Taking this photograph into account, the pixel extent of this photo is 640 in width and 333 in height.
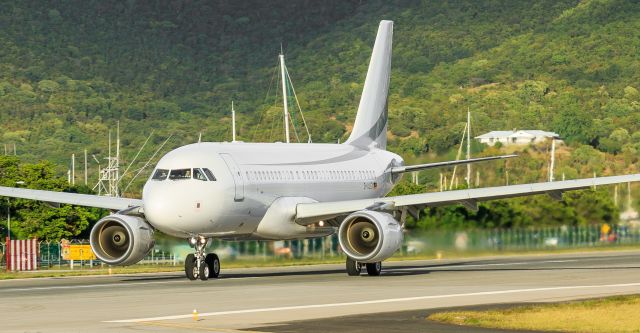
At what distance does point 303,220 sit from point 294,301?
14.4 metres

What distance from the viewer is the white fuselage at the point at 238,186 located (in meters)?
41.7

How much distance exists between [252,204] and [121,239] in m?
4.60

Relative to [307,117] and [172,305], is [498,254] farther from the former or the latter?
[307,117]

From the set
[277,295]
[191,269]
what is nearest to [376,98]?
[191,269]

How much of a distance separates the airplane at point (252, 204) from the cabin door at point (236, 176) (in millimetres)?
45

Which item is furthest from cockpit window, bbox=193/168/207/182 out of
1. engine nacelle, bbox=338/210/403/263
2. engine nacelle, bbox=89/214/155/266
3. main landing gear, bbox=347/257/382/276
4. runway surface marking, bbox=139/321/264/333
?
runway surface marking, bbox=139/321/264/333

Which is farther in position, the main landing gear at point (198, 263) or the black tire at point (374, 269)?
the black tire at point (374, 269)

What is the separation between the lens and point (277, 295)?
34.8 m

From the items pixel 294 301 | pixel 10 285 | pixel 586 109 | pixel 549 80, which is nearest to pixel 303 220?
pixel 10 285

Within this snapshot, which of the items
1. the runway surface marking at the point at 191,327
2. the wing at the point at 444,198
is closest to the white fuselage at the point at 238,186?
the wing at the point at 444,198

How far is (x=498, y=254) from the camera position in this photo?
62.3 meters

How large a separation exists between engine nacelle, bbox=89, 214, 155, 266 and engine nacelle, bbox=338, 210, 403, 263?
21.3 ft

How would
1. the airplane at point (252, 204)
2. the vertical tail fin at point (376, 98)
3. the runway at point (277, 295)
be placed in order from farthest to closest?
1. the vertical tail fin at point (376, 98)
2. the airplane at point (252, 204)
3. the runway at point (277, 295)

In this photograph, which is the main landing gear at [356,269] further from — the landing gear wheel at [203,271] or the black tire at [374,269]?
the landing gear wheel at [203,271]
